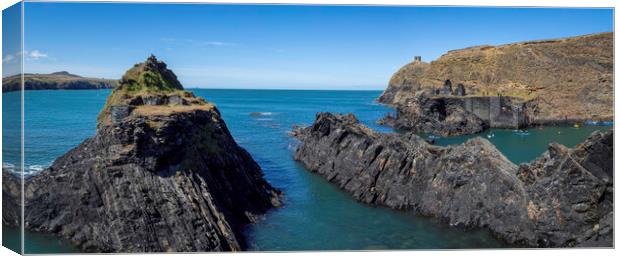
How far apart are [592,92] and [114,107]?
60903mm

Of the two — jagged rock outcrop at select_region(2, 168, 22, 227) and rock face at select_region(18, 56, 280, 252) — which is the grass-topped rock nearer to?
rock face at select_region(18, 56, 280, 252)

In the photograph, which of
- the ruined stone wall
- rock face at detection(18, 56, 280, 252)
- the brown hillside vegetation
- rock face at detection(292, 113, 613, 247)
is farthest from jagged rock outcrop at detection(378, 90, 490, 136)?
rock face at detection(18, 56, 280, 252)

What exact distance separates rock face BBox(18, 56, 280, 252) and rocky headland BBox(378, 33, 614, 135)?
47.4 m

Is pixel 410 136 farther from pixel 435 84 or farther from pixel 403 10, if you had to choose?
pixel 435 84

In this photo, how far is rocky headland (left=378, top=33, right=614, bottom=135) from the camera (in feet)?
208

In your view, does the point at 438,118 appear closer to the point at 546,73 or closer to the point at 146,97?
the point at 546,73

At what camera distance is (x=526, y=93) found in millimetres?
74375

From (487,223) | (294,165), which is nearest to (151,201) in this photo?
(487,223)

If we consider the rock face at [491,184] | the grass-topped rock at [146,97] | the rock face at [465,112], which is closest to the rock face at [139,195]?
the grass-topped rock at [146,97]

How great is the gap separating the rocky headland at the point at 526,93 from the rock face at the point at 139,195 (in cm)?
4744

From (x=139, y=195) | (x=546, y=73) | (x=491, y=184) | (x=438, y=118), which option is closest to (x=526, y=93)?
(x=546, y=73)

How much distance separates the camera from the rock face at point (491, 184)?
722 inches

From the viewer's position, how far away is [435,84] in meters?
95.9

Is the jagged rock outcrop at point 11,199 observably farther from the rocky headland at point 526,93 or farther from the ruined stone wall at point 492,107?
the ruined stone wall at point 492,107
